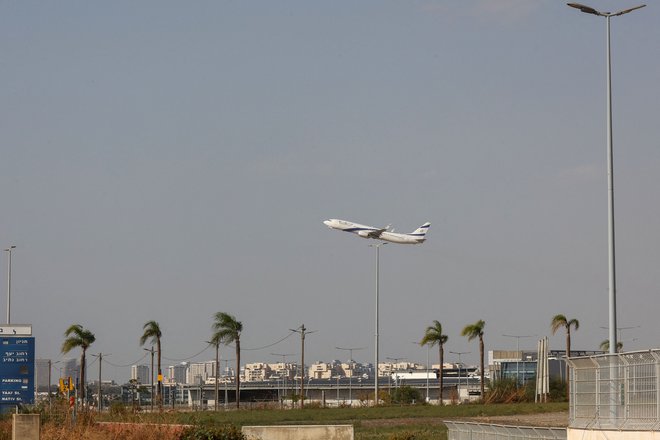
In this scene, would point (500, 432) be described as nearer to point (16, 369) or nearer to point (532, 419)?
point (532, 419)

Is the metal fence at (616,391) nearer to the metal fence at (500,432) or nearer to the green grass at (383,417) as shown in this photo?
the metal fence at (500,432)

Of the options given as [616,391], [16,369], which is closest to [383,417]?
[16,369]

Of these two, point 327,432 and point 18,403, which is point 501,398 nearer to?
point 18,403

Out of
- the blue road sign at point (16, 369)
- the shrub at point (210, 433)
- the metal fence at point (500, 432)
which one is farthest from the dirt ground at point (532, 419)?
the blue road sign at point (16, 369)

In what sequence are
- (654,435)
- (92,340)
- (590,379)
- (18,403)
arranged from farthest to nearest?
(92,340)
(18,403)
(590,379)
(654,435)

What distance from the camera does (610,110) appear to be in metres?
36.2

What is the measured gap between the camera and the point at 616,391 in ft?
78.6

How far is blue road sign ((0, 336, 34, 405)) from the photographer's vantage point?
6088 cm

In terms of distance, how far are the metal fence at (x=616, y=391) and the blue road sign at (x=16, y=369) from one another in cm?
4083

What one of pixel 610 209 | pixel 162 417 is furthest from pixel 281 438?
pixel 610 209

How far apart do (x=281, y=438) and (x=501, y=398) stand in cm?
4290

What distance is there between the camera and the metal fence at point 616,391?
2228 cm

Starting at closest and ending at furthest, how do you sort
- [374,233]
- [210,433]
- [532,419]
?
[210,433], [532,419], [374,233]

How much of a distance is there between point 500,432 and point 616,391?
7.58 metres
